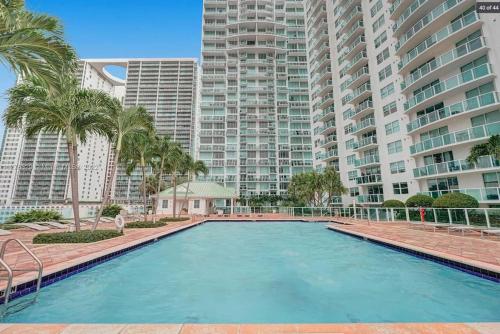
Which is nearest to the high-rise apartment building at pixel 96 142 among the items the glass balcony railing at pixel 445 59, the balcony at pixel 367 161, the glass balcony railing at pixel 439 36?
the balcony at pixel 367 161

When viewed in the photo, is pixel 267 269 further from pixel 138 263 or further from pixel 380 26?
pixel 380 26

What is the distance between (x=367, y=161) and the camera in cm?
3272

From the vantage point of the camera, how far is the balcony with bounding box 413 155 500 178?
19.2m

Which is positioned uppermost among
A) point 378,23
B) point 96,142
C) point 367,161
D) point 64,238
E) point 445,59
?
point 96,142

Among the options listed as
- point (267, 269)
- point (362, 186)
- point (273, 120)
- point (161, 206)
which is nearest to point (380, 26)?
point (362, 186)

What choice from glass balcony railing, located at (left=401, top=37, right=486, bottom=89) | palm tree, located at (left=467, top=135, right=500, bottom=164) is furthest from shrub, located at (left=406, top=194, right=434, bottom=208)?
glass balcony railing, located at (left=401, top=37, right=486, bottom=89)

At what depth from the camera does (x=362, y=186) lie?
3438cm

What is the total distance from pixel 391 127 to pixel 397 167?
527 centimetres

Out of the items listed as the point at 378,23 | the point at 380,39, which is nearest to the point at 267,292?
the point at 380,39

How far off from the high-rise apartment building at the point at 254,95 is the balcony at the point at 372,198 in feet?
72.5

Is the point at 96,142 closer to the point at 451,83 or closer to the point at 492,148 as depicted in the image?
the point at 451,83

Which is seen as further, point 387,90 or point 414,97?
point 387,90

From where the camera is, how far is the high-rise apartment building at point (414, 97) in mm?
20312

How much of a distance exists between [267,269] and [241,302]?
318 cm
